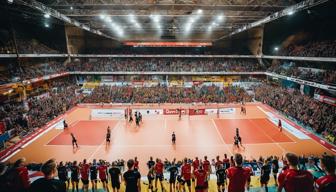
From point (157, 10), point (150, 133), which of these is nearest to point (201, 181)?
point (150, 133)

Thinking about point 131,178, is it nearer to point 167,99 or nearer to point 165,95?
point 167,99

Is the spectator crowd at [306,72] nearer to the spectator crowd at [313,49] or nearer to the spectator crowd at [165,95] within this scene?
the spectator crowd at [313,49]

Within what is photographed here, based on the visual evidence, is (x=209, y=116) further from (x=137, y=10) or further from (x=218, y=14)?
(x=137, y=10)

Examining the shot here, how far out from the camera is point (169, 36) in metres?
48.0

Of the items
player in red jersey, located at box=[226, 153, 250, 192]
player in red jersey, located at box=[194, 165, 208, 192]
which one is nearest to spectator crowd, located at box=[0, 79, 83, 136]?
player in red jersey, located at box=[194, 165, 208, 192]

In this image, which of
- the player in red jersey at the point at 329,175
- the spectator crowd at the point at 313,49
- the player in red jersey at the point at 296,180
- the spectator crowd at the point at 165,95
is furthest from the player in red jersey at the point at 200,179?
the spectator crowd at the point at 165,95

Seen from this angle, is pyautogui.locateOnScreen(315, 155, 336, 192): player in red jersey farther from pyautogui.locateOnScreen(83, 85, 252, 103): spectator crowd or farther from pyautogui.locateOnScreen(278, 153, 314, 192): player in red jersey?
pyautogui.locateOnScreen(83, 85, 252, 103): spectator crowd

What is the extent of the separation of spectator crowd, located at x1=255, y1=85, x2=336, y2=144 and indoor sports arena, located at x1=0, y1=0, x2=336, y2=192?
0.17 meters

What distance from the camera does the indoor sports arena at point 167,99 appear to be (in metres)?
10.3

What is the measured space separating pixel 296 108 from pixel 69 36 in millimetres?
43101

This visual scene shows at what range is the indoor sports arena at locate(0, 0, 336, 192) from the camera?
10273 mm

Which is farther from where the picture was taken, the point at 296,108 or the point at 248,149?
the point at 296,108

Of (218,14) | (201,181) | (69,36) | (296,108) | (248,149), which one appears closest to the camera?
(201,181)

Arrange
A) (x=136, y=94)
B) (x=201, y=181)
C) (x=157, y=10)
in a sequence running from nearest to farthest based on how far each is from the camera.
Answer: (x=201, y=181) < (x=157, y=10) < (x=136, y=94)
